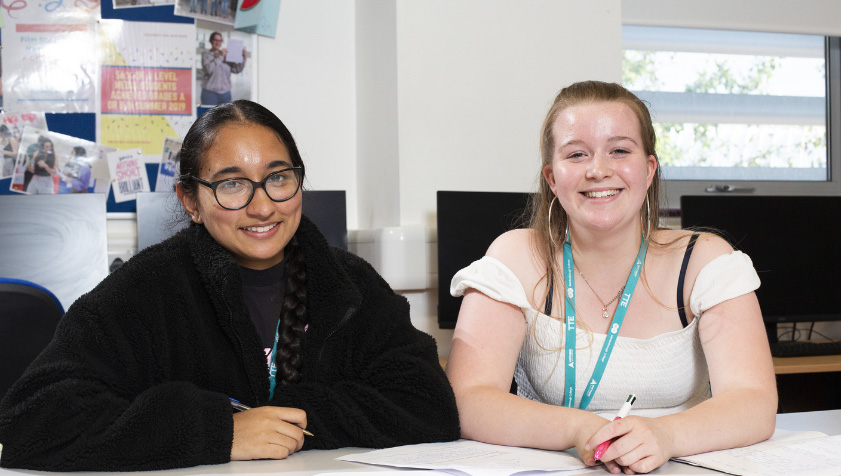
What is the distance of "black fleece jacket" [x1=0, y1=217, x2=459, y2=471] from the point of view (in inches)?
38.2

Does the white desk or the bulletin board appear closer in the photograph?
the white desk

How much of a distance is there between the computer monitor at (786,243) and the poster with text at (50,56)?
2.00 meters

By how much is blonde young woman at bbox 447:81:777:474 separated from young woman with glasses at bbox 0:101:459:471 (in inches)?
5.6

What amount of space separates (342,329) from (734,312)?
63 centimetres

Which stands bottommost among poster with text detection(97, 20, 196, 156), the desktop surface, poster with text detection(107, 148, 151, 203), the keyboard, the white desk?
the keyboard

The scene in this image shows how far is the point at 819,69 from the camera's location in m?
3.18

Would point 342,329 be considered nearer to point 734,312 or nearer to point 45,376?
point 45,376

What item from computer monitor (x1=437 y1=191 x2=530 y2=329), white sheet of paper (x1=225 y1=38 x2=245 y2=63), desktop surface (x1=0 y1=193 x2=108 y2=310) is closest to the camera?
desktop surface (x1=0 y1=193 x2=108 y2=310)

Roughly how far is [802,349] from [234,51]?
2.12 metres

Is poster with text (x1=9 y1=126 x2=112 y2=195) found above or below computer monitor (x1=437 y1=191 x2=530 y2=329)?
above

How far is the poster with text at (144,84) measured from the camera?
8.18 feet

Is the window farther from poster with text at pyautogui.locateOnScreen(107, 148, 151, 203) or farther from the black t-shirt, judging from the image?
the black t-shirt

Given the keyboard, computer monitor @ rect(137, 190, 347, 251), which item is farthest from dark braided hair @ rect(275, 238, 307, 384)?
the keyboard

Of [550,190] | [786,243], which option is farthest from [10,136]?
[786,243]
